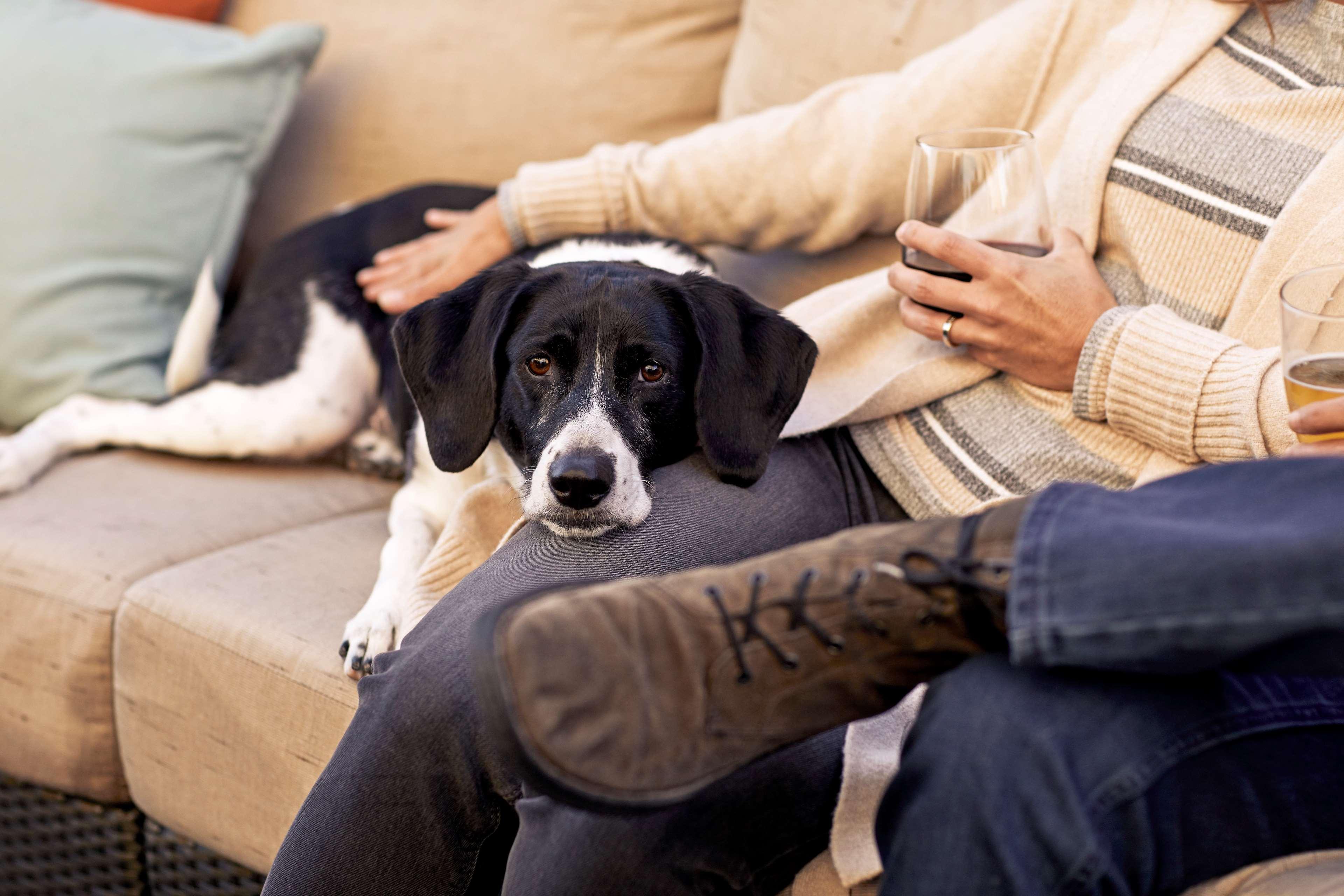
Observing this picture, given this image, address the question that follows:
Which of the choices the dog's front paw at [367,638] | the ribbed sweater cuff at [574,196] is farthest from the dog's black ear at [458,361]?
the ribbed sweater cuff at [574,196]

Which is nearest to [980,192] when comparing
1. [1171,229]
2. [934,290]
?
[934,290]

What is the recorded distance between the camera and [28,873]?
179 cm

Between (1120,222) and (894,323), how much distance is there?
0.31 m

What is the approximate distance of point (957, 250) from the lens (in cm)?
137

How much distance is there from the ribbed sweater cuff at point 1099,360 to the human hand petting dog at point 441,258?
104 centimetres

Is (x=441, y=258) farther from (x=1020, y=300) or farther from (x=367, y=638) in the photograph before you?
(x=1020, y=300)

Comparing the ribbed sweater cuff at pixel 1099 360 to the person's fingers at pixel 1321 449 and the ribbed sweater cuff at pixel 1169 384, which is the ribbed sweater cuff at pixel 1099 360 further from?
the person's fingers at pixel 1321 449

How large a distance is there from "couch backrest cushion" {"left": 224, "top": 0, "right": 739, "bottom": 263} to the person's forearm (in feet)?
5.21

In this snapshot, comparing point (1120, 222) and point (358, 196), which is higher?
point (1120, 222)

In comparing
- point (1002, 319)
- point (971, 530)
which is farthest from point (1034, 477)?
point (971, 530)

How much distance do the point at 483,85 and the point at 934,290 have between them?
1288 millimetres

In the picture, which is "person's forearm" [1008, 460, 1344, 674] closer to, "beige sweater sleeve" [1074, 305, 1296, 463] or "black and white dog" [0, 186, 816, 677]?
"beige sweater sleeve" [1074, 305, 1296, 463]

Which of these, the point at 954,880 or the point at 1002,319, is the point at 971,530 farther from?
the point at 1002,319

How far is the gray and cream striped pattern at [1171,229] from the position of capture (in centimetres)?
133
